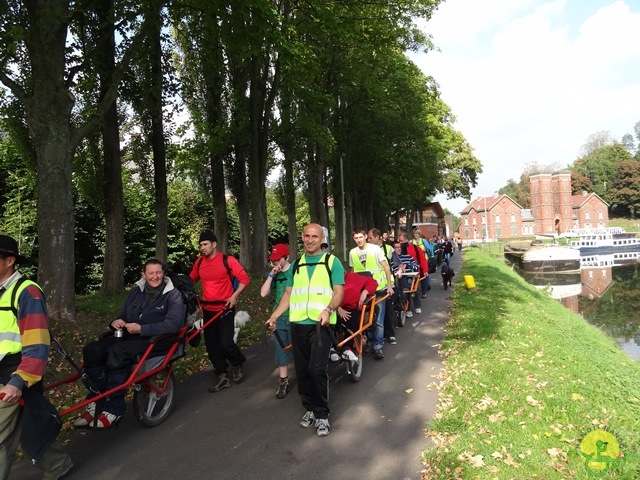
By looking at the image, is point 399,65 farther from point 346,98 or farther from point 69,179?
point 69,179

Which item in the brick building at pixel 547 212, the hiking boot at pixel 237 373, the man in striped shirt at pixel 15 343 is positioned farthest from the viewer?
the brick building at pixel 547 212

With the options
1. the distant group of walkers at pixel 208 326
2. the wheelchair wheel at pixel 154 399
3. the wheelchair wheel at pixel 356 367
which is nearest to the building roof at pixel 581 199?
the distant group of walkers at pixel 208 326

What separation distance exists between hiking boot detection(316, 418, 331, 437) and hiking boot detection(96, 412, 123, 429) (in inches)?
77.2

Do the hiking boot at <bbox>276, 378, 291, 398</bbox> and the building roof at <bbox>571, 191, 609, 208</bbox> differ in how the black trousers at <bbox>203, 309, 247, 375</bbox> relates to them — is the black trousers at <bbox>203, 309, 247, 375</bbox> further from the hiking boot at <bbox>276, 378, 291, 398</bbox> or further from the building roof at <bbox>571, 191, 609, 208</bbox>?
the building roof at <bbox>571, 191, 609, 208</bbox>

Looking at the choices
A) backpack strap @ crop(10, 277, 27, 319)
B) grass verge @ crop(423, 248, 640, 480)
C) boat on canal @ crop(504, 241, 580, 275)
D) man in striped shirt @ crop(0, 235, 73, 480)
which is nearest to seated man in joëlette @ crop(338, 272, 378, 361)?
grass verge @ crop(423, 248, 640, 480)

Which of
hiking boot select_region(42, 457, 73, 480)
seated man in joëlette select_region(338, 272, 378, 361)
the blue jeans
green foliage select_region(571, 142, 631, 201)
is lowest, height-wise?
hiking boot select_region(42, 457, 73, 480)

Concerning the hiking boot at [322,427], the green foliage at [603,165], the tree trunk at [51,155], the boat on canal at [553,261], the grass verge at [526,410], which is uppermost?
the green foliage at [603,165]

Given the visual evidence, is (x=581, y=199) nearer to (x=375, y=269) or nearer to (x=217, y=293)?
(x=375, y=269)

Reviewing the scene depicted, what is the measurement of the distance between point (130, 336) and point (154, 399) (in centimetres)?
81

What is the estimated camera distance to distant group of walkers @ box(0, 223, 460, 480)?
317 cm

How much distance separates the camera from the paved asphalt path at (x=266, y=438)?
387 cm

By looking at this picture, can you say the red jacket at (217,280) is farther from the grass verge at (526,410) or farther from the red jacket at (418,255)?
the red jacket at (418,255)

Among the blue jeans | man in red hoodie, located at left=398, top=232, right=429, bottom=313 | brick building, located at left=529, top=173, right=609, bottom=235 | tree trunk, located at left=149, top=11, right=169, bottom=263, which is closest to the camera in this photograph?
the blue jeans

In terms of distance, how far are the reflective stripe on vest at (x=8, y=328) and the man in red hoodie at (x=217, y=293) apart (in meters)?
2.83
